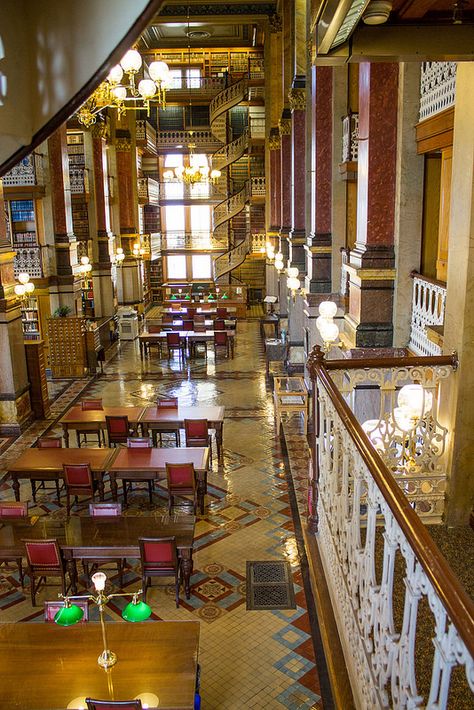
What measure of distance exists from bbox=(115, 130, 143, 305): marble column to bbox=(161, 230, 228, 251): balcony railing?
462 cm

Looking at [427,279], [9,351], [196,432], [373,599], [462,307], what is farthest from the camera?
[9,351]

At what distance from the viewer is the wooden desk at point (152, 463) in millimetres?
7898

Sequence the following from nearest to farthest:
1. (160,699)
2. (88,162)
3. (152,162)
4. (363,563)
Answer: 1. (363,563)
2. (160,699)
3. (88,162)
4. (152,162)

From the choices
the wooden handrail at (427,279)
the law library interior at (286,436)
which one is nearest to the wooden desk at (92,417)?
the law library interior at (286,436)

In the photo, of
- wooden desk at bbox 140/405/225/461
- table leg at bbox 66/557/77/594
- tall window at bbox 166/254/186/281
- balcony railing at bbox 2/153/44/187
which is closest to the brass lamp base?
table leg at bbox 66/557/77/594

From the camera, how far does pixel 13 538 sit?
6.45 m

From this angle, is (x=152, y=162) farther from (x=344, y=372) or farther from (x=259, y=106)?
(x=344, y=372)

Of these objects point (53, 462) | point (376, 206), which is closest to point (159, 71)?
point (376, 206)

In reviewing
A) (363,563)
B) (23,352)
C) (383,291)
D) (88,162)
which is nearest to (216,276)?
(88,162)

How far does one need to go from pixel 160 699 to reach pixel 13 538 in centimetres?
294

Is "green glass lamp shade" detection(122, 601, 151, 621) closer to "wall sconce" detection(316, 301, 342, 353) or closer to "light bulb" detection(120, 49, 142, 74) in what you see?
"wall sconce" detection(316, 301, 342, 353)

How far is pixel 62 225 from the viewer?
16484mm

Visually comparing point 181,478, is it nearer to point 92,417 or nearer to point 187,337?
point 92,417

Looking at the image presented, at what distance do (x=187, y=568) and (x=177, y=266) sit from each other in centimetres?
2444
